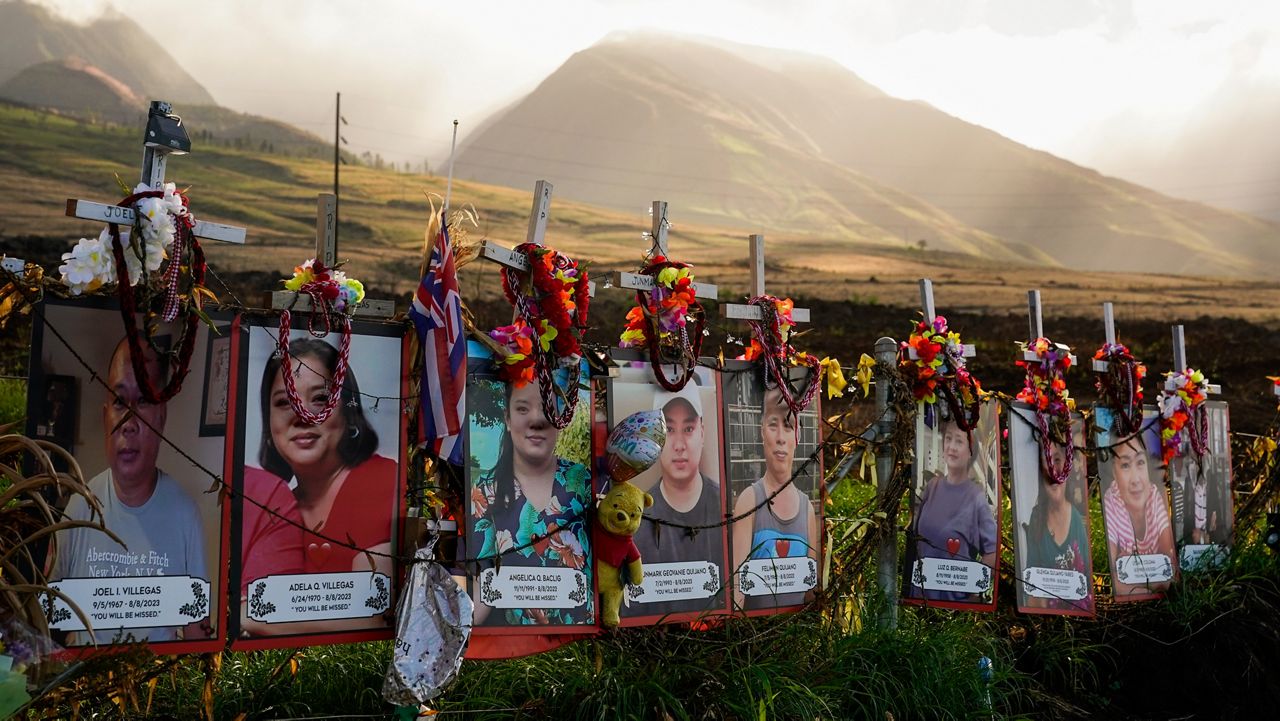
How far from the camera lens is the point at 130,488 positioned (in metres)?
3.99

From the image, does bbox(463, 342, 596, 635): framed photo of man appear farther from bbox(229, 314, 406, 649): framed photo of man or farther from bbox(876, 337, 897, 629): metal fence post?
bbox(876, 337, 897, 629): metal fence post

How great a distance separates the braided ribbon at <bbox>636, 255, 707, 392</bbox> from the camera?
524cm

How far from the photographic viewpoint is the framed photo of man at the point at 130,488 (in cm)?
383

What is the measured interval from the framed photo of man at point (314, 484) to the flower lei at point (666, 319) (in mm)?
1277

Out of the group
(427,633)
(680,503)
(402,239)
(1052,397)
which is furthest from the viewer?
(402,239)

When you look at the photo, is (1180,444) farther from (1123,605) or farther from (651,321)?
(651,321)

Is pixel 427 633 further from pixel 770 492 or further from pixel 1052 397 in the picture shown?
pixel 1052 397

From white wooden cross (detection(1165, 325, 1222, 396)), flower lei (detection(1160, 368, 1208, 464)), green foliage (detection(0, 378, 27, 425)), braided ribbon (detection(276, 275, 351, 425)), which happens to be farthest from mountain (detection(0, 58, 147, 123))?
braided ribbon (detection(276, 275, 351, 425))

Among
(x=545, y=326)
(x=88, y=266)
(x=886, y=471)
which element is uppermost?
(x=88, y=266)

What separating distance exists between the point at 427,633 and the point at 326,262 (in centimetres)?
153

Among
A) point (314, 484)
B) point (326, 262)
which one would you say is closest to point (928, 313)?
point (326, 262)

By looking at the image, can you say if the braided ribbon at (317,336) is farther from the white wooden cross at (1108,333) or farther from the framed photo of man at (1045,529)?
the white wooden cross at (1108,333)

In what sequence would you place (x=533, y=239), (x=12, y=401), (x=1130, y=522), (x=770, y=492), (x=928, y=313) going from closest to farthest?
(x=533, y=239) → (x=770, y=492) → (x=928, y=313) → (x=1130, y=522) → (x=12, y=401)

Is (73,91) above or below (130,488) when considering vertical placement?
above
